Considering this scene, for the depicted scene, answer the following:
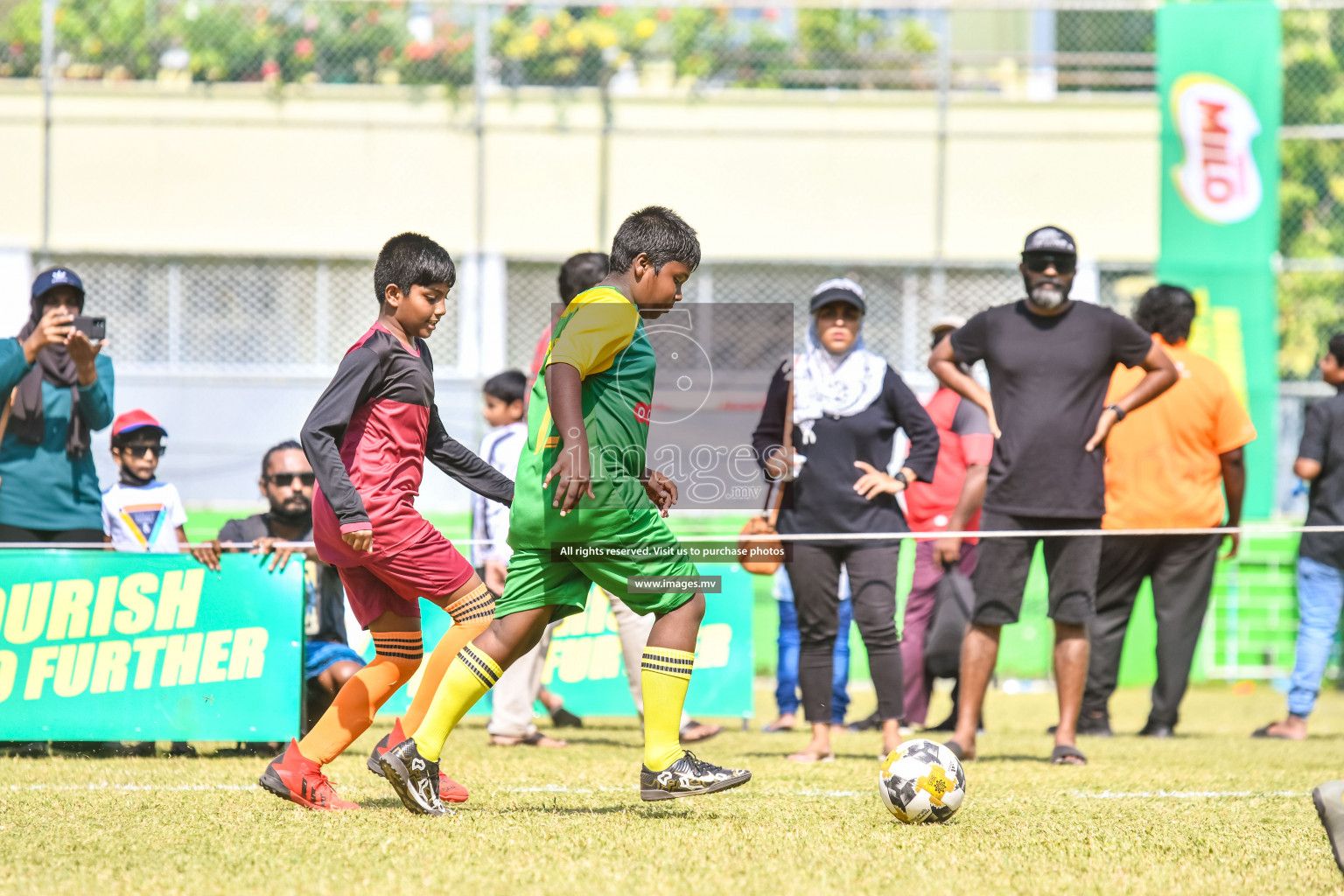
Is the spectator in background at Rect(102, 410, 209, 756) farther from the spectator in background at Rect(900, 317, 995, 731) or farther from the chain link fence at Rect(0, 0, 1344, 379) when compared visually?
the chain link fence at Rect(0, 0, 1344, 379)

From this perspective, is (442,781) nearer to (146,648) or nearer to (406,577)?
(406,577)

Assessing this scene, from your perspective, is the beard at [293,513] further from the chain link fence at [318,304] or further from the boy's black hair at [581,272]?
the chain link fence at [318,304]

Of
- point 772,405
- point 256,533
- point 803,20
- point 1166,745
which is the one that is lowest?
point 1166,745

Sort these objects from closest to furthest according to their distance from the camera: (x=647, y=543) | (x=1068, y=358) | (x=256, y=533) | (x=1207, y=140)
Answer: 1. (x=647, y=543)
2. (x=1068, y=358)
3. (x=256, y=533)
4. (x=1207, y=140)

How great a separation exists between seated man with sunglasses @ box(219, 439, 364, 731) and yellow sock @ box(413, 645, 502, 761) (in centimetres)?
218

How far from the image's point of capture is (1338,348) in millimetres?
8836

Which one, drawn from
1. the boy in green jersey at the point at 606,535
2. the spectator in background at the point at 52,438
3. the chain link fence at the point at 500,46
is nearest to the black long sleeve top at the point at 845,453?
the boy in green jersey at the point at 606,535

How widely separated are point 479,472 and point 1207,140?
33.2ft

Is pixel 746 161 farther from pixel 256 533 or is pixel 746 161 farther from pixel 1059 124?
pixel 256 533

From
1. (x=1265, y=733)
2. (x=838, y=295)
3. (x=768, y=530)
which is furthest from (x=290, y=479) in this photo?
(x=1265, y=733)

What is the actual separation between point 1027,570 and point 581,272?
2.50m

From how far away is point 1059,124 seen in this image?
15891mm

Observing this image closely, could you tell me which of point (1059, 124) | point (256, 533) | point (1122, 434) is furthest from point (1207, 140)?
point (256, 533)

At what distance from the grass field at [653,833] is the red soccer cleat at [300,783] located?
88mm
